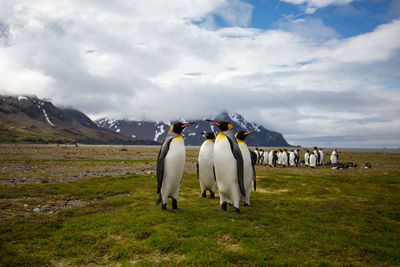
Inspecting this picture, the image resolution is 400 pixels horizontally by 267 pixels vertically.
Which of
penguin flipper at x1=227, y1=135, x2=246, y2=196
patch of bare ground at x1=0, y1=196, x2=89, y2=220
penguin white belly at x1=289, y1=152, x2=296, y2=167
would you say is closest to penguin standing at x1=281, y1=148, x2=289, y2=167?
penguin white belly at x1=289, y1=152, x2=296, y2=167

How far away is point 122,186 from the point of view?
13.4 m

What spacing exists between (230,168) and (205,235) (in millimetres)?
2508

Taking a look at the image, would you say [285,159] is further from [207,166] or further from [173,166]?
[173,166]

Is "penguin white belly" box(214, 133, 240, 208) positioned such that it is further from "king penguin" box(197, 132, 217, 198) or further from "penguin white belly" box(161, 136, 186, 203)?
"king penguin" box(197, 132, 217, 198)

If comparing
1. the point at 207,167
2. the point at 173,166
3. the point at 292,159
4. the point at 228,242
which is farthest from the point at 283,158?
the point at 228,242

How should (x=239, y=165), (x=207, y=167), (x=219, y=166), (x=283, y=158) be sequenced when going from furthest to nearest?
(x=283, y=158), (x=207, y=167), (x=219, y=166), (x=239, y=165)

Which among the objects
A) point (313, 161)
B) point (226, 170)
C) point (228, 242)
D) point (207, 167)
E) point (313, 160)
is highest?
point (226, 170)

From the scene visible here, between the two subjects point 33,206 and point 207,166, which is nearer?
point 33,206

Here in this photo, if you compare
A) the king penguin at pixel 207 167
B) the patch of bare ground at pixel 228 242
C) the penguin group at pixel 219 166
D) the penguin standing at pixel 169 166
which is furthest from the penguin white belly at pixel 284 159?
the patch of bare ground at pixel 228 242

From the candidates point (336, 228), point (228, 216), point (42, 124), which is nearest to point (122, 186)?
point (228, 216)

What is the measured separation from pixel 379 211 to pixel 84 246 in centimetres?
1023

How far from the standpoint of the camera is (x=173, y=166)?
791cm

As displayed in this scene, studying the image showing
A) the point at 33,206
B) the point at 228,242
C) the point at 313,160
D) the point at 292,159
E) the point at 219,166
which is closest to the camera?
the point at 228,242

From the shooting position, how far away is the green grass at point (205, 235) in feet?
16.7
